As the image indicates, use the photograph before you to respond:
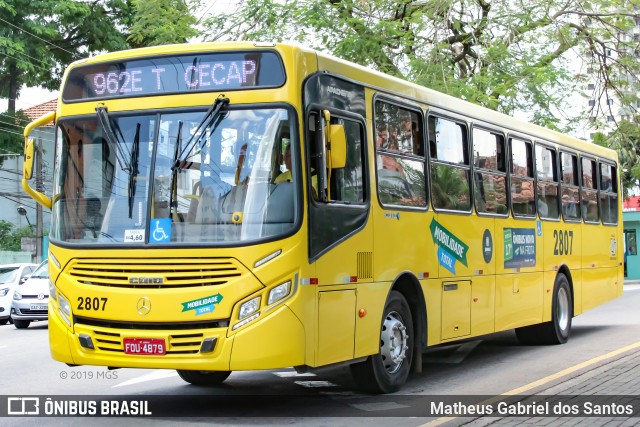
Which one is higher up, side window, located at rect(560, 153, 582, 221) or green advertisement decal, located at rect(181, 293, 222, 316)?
side window, located at rect(560, 153, 582, 221)

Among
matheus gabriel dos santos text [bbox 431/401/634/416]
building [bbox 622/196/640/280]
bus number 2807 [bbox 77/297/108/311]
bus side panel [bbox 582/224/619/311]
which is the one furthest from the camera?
building [bbox 622/196/640/280]

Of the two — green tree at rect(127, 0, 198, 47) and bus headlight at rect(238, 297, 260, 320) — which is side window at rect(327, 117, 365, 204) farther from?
green tree at rect(127, 0, 198, 47)

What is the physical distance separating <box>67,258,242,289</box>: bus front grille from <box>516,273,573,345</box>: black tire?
822 centimetres

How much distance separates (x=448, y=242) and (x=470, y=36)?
12651 millimetres

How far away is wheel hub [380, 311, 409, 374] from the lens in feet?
32.7

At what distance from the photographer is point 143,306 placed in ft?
27.3

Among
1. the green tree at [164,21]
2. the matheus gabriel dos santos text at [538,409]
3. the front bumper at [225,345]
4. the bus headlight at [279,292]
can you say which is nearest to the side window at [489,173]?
the matheus gabriel dos santos text at [538,409]

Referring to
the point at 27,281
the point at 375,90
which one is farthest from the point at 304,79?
the point at 27,281

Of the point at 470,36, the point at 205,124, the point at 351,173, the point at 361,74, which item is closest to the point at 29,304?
the point at 470,36

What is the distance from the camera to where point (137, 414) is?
29.6 ft

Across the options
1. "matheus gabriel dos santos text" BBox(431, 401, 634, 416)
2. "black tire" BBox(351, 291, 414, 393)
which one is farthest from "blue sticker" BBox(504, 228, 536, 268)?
"matheus gabriel dos santos text" BBox(431, 401, 634, 416)

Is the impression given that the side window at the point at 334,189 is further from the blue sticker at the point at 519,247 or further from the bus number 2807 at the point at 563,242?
the bus number 2807 at the point at 563,242

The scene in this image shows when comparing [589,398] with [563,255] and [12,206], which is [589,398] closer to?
[563,255]

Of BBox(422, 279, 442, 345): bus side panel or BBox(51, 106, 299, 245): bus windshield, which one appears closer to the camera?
BBox(51, 106, 299, 245): bus windshield
